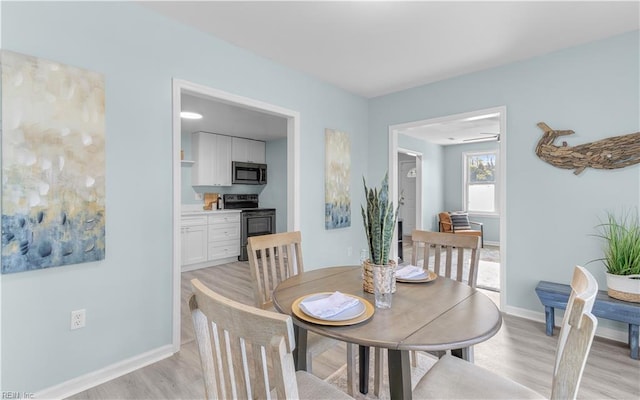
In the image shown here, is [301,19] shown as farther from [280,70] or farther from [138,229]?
[138,229]

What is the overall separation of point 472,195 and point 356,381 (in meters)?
6.66

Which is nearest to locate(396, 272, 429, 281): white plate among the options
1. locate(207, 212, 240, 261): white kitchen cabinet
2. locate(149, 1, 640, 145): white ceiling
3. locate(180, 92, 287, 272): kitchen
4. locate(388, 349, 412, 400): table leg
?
locate(388, 349, 412, 400): table leg

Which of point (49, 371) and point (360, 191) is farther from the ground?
point (360, 191)

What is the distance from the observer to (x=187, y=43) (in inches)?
95.7

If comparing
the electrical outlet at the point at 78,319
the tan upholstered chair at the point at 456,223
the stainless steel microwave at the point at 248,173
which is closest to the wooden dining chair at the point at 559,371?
the electrical outlet at the point at 78,319

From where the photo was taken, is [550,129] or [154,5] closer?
[154,5]

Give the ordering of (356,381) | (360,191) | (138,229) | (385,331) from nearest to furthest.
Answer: (385,331)
(356,381)
(138,229)
(360,191)

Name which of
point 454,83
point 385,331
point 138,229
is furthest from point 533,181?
point 138,229

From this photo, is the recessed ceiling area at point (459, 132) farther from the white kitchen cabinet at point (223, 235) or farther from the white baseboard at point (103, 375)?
the white baseboard at point (103, 375)

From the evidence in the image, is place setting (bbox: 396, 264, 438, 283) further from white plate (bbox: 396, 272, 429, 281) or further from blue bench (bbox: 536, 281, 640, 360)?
blue bench (bbox: 536, 281, 640, 360)

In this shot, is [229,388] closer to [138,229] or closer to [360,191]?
[138,229]

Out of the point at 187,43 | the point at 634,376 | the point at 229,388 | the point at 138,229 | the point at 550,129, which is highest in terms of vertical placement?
the point at 187,43

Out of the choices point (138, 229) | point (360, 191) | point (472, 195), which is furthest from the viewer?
point (472, 195)

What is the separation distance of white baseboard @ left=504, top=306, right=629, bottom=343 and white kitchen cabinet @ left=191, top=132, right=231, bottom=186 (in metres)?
4.77
